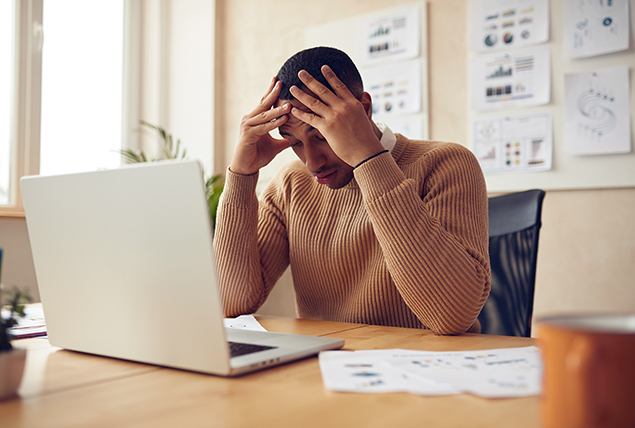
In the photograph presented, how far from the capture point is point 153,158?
2818mm

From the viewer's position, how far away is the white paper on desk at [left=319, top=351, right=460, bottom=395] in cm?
52

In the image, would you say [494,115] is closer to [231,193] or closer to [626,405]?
[231,193]

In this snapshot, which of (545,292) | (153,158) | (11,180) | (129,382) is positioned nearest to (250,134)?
(129,382)

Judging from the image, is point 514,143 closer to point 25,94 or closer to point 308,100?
point 308,100

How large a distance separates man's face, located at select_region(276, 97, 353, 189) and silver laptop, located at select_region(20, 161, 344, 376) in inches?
19.8

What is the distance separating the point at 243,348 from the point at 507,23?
1.75 m

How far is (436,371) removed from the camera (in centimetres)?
58

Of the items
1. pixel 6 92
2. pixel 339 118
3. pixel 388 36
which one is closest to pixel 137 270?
pixel 339 118

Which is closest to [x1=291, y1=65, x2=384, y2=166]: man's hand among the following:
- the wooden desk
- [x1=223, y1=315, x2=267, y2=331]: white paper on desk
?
[x1=223, y1=315, x2=267, y2=331]: white paper on desk

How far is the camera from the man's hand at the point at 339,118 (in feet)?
3.30

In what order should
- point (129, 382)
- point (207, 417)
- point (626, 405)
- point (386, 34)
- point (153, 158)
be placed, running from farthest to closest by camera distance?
point (153, 158) < point (386, 34) < point (129, 382) < point (207, 417) < point (626, 405)

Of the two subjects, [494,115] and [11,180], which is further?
[11,180]

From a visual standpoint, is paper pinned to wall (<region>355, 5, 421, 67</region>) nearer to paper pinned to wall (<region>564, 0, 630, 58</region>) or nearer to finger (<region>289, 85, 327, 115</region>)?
paper pinned to wall (<region>564, 0, 630, 58</region>)

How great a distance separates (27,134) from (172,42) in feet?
3.10
